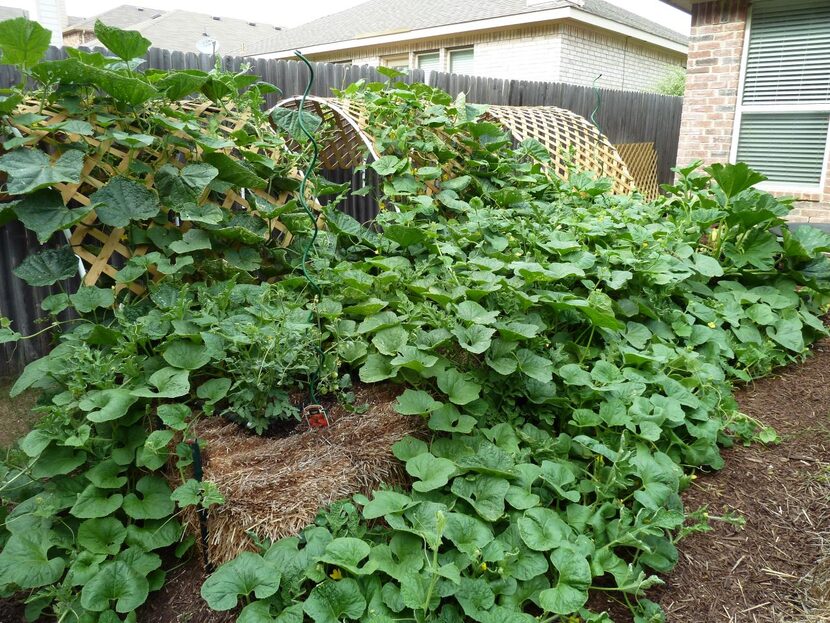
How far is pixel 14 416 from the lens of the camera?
9.70 feet

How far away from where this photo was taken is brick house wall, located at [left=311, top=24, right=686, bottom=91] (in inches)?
436

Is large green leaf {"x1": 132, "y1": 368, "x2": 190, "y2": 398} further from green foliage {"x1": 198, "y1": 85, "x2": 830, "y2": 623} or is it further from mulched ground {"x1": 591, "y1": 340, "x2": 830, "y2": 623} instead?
mulched ground {"x1": 591, "y1": 340, "x2": 830, "y2": 623}

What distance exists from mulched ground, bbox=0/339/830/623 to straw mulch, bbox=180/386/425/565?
0.23 metres

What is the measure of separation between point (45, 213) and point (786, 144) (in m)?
5.66

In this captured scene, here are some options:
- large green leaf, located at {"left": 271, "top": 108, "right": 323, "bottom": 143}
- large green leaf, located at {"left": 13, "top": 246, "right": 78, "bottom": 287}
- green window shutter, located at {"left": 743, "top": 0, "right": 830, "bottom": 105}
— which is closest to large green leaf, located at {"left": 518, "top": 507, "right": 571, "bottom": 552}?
large green leaf, located at {"left": 13, "top": 246, "right": 78, "bottom": 287}

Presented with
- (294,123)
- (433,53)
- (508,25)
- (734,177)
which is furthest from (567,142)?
(433,53)

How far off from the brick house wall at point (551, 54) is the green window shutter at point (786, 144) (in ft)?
20.1

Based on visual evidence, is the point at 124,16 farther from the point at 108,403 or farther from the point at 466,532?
the point at 466,532

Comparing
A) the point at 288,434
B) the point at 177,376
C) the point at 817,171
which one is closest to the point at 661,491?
the point at 288,434

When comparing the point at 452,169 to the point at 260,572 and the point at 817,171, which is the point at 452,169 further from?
the point at 817,171

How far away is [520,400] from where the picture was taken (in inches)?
89.9

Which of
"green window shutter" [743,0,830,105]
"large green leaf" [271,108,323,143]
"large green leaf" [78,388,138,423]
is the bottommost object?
"large green leaf" [78,388,138,423]

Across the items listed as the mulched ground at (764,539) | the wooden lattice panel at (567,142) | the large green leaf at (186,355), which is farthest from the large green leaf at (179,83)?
the wooden lattice panel at (567,142)

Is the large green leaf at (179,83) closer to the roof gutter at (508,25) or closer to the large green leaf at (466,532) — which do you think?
the large green leaf at (466,532)
